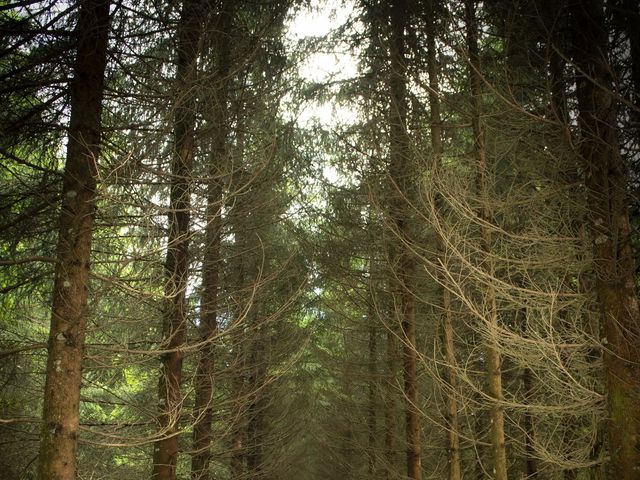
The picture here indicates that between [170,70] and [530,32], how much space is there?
155 inches

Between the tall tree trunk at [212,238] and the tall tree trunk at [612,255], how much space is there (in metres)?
3.35

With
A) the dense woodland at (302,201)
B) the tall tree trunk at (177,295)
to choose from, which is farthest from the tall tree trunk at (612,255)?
the tall tree trunk at (177,295)


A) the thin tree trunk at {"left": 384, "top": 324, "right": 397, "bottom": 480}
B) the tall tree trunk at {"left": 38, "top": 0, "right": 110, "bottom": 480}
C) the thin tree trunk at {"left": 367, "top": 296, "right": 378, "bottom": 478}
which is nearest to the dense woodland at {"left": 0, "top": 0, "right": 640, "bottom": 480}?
the tall tree trunk at {"left": 38, "top": 0, "right": 110, "bottom": 480}

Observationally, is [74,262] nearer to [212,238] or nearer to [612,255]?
[212,238]

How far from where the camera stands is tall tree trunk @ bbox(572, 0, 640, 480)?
4082 mm

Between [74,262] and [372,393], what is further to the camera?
[372,393]

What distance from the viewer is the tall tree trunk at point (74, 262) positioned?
371 cm

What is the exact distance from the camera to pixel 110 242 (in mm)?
6422

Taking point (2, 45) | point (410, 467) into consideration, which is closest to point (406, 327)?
point (410, 467)

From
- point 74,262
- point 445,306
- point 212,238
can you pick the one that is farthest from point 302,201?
point 74,262

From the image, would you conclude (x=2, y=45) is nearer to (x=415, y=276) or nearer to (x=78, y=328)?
(x=78, y=328)

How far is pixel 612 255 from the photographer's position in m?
4.29

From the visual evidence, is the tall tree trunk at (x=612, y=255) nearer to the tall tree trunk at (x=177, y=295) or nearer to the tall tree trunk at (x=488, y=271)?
the tall tree trunk at (x=488, y=271)

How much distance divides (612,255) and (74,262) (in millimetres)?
4425
